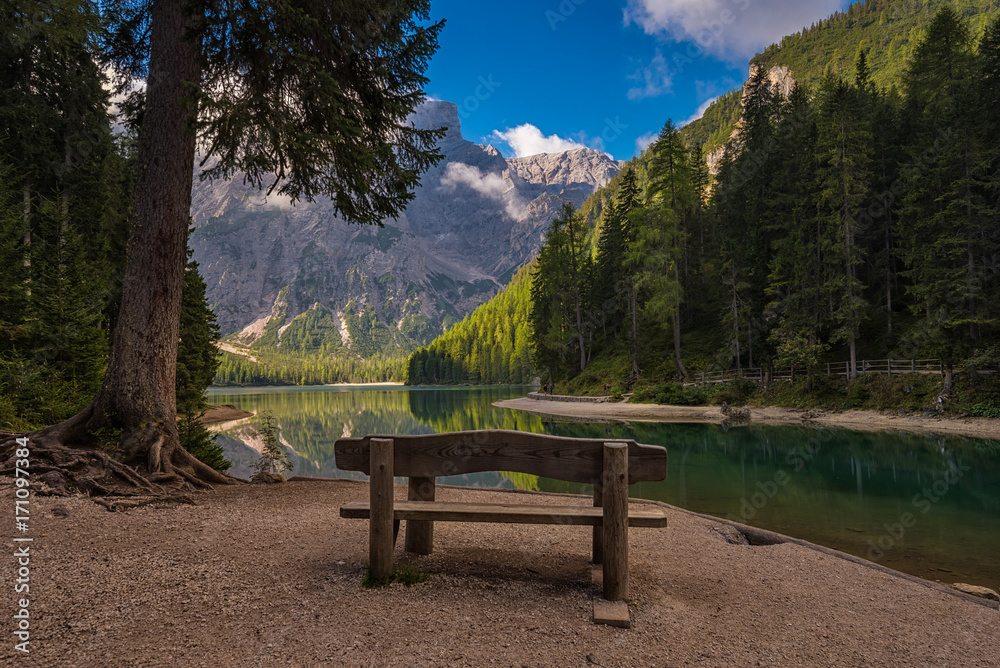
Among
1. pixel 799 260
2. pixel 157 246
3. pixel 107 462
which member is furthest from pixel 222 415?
pixel 799 260

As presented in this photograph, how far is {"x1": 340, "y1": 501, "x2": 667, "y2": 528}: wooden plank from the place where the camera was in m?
3.66

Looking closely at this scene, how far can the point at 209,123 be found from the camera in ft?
21.8

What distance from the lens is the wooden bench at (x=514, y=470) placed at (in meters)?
3.65

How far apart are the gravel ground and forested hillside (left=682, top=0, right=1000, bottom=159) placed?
121 metres

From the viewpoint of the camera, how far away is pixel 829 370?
93.9 feet

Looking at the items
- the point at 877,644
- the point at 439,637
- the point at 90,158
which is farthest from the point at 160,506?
the point at 90,158

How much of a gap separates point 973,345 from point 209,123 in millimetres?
31085

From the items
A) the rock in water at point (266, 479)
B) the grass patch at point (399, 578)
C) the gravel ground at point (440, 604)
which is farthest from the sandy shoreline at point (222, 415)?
the grass patch at point (399, 578)

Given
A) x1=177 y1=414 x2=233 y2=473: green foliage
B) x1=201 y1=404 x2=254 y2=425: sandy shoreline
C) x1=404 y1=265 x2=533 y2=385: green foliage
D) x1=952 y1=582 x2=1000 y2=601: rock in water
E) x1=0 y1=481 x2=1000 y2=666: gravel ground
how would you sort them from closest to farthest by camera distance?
x1=0 y1=481 x2=1000 y2=666: gravel ground < x1=952 y1=582 x2=1000 y2=601: rock in water < x1=177 y1=414 x2=233 y2=473: green foliage < x1=201 y1=404 x2=254 y2=425: sandy shoreline < x1=404 y1=265 x2=533 y2=385: green foliage

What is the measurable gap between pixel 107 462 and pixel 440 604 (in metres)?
5.77

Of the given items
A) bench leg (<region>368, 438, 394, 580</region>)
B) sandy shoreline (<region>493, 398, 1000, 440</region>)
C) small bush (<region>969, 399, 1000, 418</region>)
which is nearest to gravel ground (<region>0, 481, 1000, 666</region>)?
bench leg (<region>368, 438, 394, 580</region>)

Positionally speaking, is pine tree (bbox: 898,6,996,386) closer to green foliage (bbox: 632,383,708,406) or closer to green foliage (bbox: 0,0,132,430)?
green foliage (bbox: 632,383,708,406)

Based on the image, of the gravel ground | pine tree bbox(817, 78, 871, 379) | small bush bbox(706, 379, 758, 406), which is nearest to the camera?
the gravel ground

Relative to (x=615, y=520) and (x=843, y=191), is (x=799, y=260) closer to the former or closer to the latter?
(x=843, y=191)
